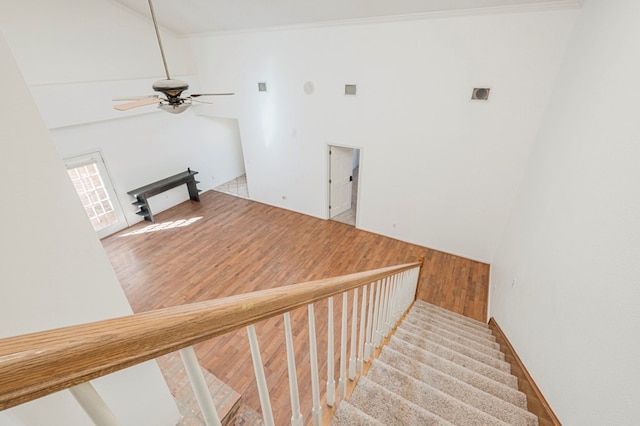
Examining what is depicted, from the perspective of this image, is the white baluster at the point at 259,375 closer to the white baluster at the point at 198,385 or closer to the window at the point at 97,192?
the white baluster at the point at 198,385

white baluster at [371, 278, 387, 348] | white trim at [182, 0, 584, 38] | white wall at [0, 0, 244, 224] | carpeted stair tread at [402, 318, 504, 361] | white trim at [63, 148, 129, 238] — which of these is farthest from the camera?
white trim at [63, 148, 129, 238]

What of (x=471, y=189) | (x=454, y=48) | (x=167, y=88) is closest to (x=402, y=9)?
(x=454, y=48)

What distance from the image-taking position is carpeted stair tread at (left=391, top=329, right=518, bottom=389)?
2.15 meters

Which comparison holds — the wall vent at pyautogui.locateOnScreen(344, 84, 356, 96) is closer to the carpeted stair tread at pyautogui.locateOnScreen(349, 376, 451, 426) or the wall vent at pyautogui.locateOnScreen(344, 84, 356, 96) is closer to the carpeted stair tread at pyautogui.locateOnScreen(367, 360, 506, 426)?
the carpeted stair tread at pyautogui.locateOnScreen(367, 360, 506, 426)

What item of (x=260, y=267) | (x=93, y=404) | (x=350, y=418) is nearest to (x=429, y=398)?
(x=350, y=418)

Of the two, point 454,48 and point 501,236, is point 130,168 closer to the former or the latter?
point 454,48

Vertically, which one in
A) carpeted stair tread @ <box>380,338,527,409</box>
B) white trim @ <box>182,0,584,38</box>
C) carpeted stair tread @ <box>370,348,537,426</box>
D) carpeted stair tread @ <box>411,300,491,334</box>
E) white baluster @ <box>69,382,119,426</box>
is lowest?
carpeted stair tread @ <box>411,300,491,334</box>

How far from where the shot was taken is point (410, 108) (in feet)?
15.5

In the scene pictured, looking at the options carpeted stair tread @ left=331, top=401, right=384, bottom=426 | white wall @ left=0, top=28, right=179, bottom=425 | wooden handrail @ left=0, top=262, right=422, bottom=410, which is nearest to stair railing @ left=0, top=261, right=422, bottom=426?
wooden handrail @ left=0, top=262, right=422, bottom=410

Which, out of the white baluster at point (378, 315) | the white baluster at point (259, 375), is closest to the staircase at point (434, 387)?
the white baluster at point (378, 315)

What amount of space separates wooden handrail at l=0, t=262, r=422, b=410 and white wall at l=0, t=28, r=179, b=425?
0.77 metres

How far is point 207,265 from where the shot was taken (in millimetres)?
5180

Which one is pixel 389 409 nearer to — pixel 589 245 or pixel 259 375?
pixel 259 375

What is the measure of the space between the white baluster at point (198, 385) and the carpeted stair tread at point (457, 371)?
1674 millimetres
